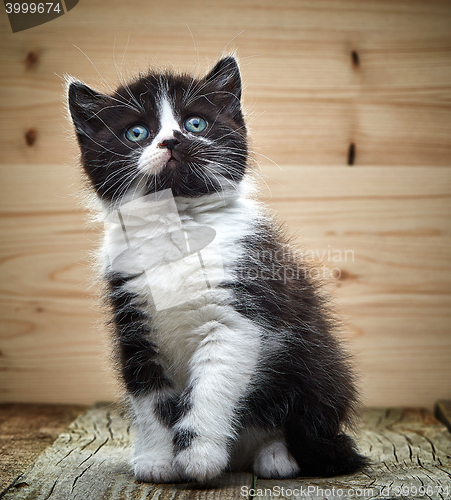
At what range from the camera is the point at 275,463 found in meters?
1.21

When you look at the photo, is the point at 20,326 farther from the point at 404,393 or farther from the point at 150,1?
the point at 404,393

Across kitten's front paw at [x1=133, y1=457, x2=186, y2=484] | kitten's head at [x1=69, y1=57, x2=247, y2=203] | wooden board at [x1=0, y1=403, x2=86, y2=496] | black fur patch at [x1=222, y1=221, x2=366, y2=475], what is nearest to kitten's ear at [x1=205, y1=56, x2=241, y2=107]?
kitten's head at [x1=69, y1=57, x2=247, y2=203]

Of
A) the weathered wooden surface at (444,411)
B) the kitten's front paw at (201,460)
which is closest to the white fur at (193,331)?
the kitten's front paw at (201,460)

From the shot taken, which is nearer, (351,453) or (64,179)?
(351,453)

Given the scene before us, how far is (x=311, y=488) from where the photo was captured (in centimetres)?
110

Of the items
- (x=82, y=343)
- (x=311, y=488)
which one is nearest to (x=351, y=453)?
(x=311, y=488)

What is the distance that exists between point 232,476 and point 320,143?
1.26 m

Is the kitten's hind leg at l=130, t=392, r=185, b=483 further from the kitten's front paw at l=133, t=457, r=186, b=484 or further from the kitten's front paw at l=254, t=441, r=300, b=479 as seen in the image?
the kitten's front paw at l=254, t=441, r=300, b=479

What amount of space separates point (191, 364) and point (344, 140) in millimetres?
1179

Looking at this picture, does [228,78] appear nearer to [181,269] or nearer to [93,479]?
[181,269]

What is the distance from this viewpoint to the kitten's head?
1.24 meters

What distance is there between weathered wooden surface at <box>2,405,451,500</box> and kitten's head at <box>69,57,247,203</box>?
0.64 meters

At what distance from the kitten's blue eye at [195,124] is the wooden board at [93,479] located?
2.63 feet

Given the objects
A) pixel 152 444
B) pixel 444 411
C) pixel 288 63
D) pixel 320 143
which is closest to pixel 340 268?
pixel 320 143
